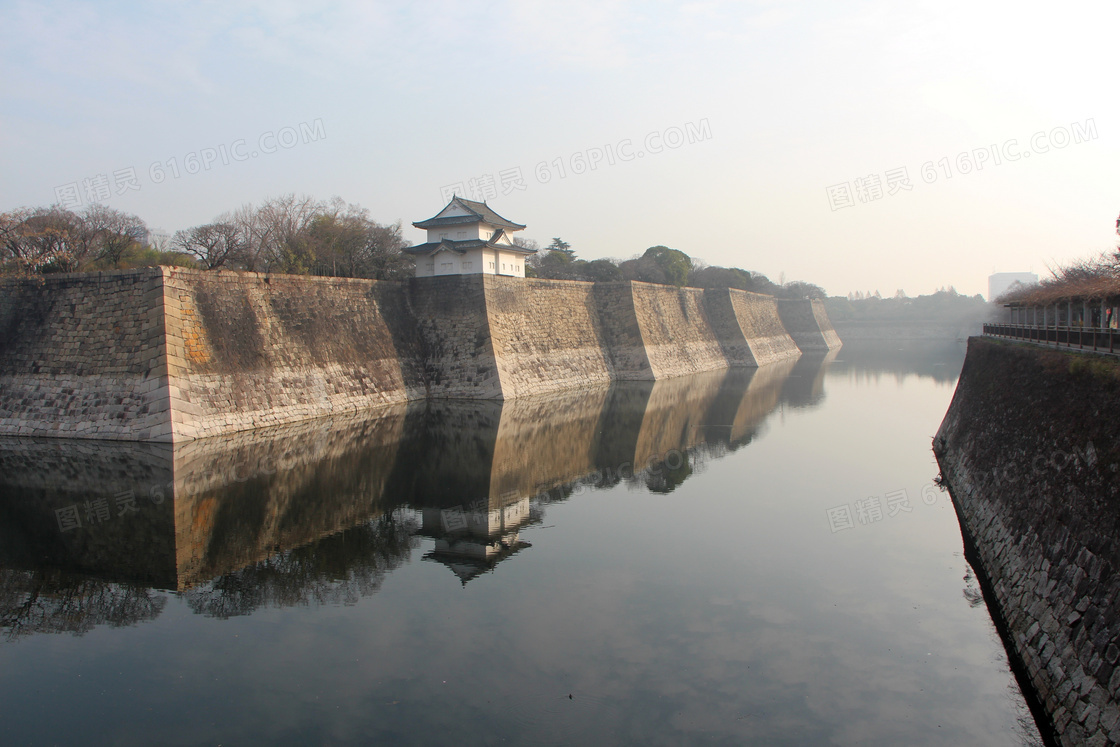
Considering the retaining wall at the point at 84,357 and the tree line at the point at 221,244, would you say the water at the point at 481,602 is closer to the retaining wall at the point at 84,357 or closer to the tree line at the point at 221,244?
the retaining wall at the point at 84,357

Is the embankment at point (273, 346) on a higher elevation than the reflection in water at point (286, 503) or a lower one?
higher

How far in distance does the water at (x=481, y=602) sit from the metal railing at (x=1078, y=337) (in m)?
2.77

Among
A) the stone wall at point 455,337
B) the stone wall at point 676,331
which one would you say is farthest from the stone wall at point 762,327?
the stone wall at point 455,337

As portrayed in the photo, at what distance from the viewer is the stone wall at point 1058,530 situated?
408cm

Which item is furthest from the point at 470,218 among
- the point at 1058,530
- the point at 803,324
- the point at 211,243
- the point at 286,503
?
the point at 803,324

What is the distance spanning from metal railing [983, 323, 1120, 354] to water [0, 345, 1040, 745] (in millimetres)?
2767

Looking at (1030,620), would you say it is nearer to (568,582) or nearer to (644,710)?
(644,710)

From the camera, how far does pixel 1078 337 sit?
30.3 feet

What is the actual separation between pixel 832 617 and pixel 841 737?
185 cm

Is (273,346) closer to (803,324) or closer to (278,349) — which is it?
(278,349)

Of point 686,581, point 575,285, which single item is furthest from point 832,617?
point 575,285

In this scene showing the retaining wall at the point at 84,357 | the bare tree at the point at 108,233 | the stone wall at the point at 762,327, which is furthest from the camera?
the stone wall at the point at 762,327

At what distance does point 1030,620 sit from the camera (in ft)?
17.3

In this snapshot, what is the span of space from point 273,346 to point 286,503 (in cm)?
769
